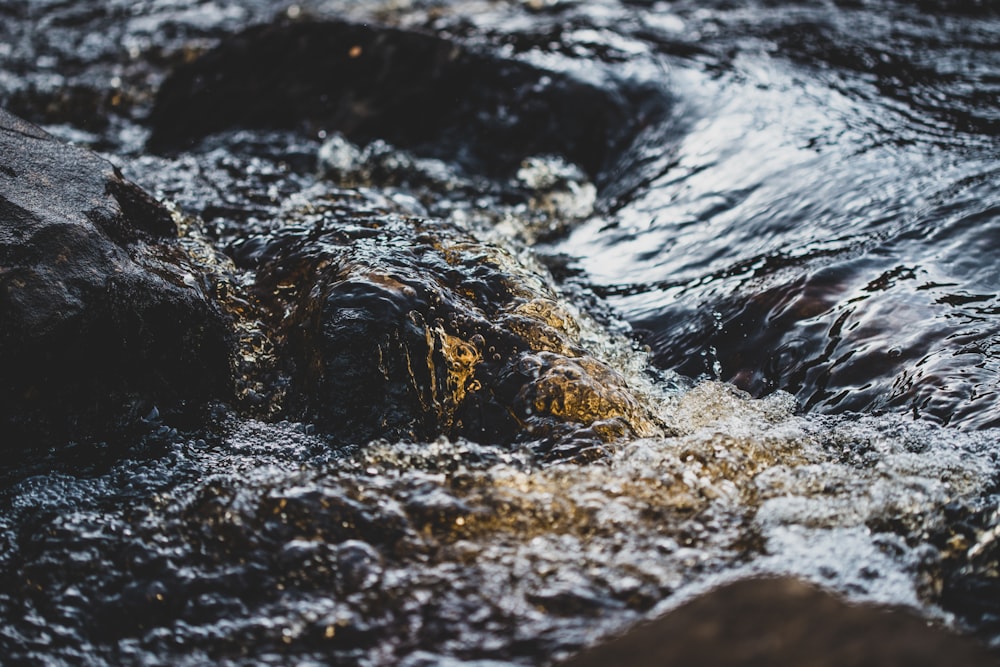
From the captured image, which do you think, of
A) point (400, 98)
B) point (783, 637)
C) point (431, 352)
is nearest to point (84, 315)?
point (431, 352)

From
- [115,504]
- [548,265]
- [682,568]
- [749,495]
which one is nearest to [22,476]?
[115,504]

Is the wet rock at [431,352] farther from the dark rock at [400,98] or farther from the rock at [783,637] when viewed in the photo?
the dark rock at [400,98]

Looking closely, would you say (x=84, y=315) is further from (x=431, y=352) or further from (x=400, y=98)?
(x=400, y=98)

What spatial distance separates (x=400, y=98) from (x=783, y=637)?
449cm

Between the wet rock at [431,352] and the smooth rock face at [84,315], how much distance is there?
34cm

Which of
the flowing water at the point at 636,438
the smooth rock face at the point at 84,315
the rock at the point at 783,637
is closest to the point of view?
the rock at the point at 783,637

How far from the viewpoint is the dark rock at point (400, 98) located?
517 cm

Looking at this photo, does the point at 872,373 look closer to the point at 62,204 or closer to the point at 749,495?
the point at 749,495

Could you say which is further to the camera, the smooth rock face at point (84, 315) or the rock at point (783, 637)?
the smooth rock face at point (84, 315)

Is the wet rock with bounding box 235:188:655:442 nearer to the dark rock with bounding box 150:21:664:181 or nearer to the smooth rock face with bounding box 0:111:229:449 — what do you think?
the smooth rock face with bounding box 0:111:229:449

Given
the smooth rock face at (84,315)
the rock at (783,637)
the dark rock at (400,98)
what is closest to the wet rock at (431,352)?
the smooth rock face at (84,315)

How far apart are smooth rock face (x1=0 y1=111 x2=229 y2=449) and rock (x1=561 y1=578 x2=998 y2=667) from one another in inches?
66.4

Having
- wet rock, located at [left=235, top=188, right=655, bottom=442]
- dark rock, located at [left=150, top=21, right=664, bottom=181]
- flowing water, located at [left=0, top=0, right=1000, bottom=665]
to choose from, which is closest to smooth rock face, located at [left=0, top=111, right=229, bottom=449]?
flowing water, located at [left=0, top=0, right=1000, bottom=665]

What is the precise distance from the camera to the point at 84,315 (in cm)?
252
